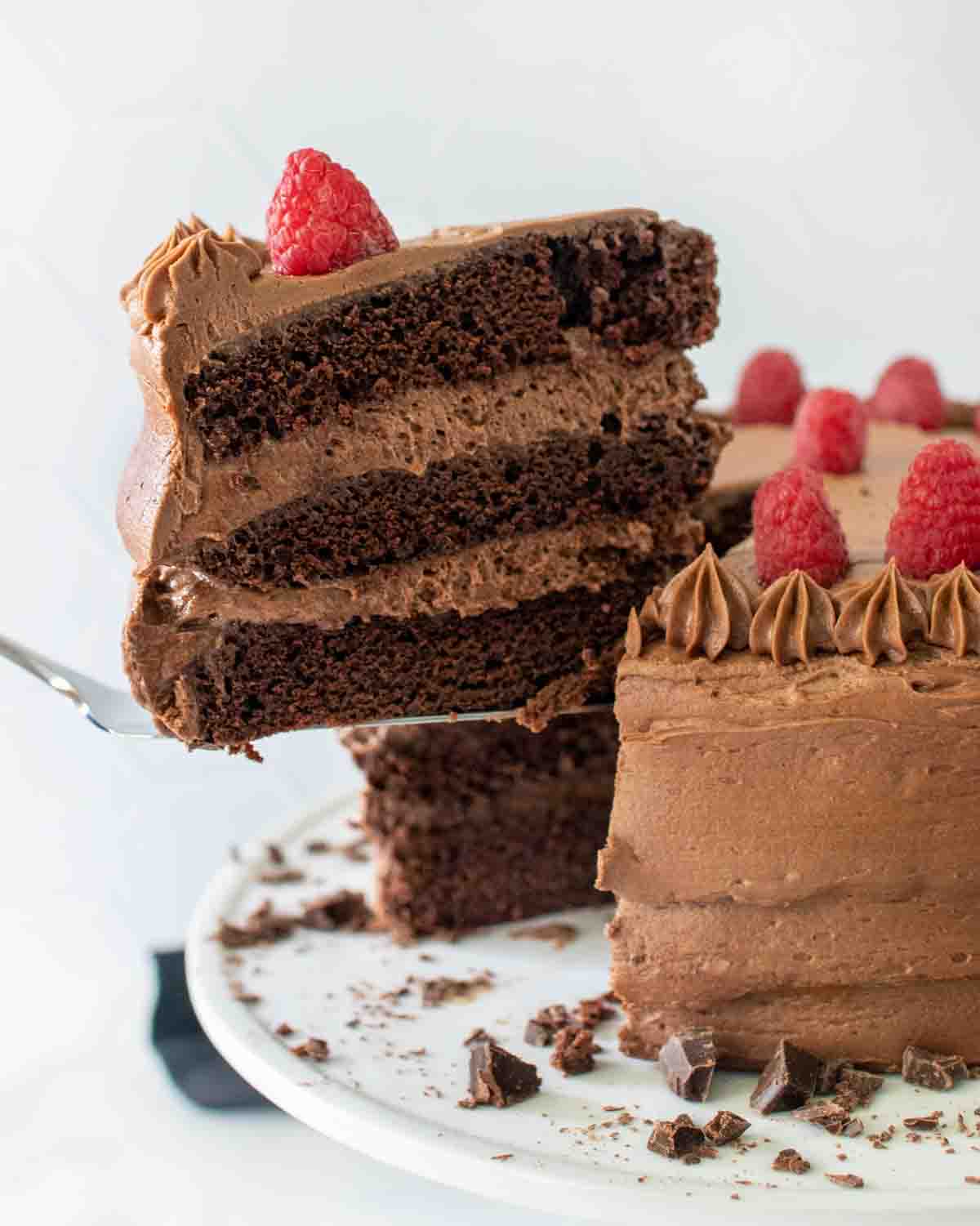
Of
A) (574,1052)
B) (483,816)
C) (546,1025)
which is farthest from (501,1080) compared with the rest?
(483,816)

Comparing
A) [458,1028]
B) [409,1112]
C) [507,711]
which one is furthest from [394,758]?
[409,1112]

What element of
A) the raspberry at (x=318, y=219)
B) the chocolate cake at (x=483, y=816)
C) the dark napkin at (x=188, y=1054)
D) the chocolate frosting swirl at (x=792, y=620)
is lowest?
the dark napkin at (x=188, y=1054)

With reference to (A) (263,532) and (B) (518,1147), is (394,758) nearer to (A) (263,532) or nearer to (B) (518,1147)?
(A) (263,532)

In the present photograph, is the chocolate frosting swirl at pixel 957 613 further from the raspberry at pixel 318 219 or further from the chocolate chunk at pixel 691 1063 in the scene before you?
the raspberry at pixel 318 219

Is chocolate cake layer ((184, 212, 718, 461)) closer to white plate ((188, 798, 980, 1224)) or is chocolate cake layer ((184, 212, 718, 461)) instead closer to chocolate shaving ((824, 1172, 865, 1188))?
white plate ((188, 798, 980, 1224))

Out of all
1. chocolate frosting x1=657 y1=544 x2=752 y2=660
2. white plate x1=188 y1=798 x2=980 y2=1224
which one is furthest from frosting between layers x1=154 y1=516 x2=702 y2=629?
white plate x1=188 y1=798 x2=980 y2=1224

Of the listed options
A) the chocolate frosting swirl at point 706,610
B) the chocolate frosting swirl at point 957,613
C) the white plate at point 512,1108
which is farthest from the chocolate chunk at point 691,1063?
A: the chocolate frosting swirl at point 957,613

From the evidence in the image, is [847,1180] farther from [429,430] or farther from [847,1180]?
[429,430]
